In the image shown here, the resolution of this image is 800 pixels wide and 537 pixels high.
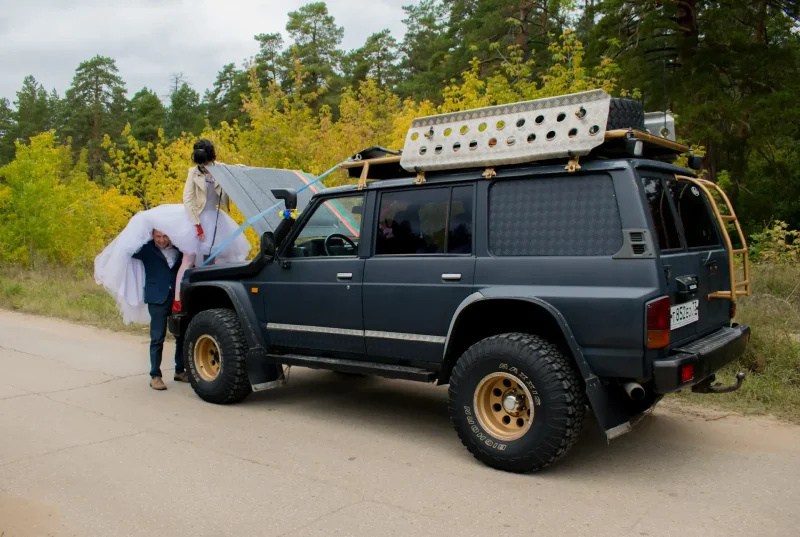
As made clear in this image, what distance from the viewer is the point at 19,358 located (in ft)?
28.1

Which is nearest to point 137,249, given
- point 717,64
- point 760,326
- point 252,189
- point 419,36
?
point 252,189

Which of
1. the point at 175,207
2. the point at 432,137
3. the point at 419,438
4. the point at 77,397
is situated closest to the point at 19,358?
the point at 77,397

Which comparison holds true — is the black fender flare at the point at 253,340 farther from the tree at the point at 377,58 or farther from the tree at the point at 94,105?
the tree at the point at 94,105

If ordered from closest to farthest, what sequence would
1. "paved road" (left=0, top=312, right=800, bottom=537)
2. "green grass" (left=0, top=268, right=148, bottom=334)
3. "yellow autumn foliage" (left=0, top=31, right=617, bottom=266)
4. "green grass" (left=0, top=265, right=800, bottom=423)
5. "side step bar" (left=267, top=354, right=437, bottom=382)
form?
1. "paved road" (left=0, top=312, right=800, bottom=537)
2. "side step bar" (left=267, top=354, right=437, bottom=382)
3. "green grass" (left=0, top=265, right=800, bottom=423)
4. "green grass" (left=0, top=268, right=148, bottom=334)
5. "yellow autumn foliage" (left=0, top=31, right=617, bottom=266)

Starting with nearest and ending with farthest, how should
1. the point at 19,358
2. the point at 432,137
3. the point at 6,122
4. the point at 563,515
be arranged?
the point at 563,515
the point at 432,137
the point at 19,358
the point at 6,122

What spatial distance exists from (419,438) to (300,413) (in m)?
1.27

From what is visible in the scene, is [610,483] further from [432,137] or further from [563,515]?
[432,137]

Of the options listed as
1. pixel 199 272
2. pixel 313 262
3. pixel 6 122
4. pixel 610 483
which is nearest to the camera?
pixel 610 483

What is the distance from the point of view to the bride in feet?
23.3

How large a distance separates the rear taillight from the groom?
4.88m

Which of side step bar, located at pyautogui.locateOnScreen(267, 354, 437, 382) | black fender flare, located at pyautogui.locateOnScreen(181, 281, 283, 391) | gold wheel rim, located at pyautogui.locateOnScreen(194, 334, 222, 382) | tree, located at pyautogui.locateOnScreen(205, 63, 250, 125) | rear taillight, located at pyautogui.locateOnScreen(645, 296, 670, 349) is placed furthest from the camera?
tree, located at pyautogui.locateOnScreen(205, 63, 250, 125)

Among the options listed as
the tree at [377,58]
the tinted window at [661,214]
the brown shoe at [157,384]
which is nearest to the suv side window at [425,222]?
the tinted window at [661,214]

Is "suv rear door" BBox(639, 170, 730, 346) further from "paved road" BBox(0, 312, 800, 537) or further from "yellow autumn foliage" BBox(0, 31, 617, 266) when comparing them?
"yellow autumn foliage" BBox(0, 31, 617, 266)

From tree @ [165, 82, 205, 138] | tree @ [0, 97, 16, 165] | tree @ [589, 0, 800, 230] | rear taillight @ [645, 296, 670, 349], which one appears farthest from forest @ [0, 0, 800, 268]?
tree @ [0, 97, 16, 165]
